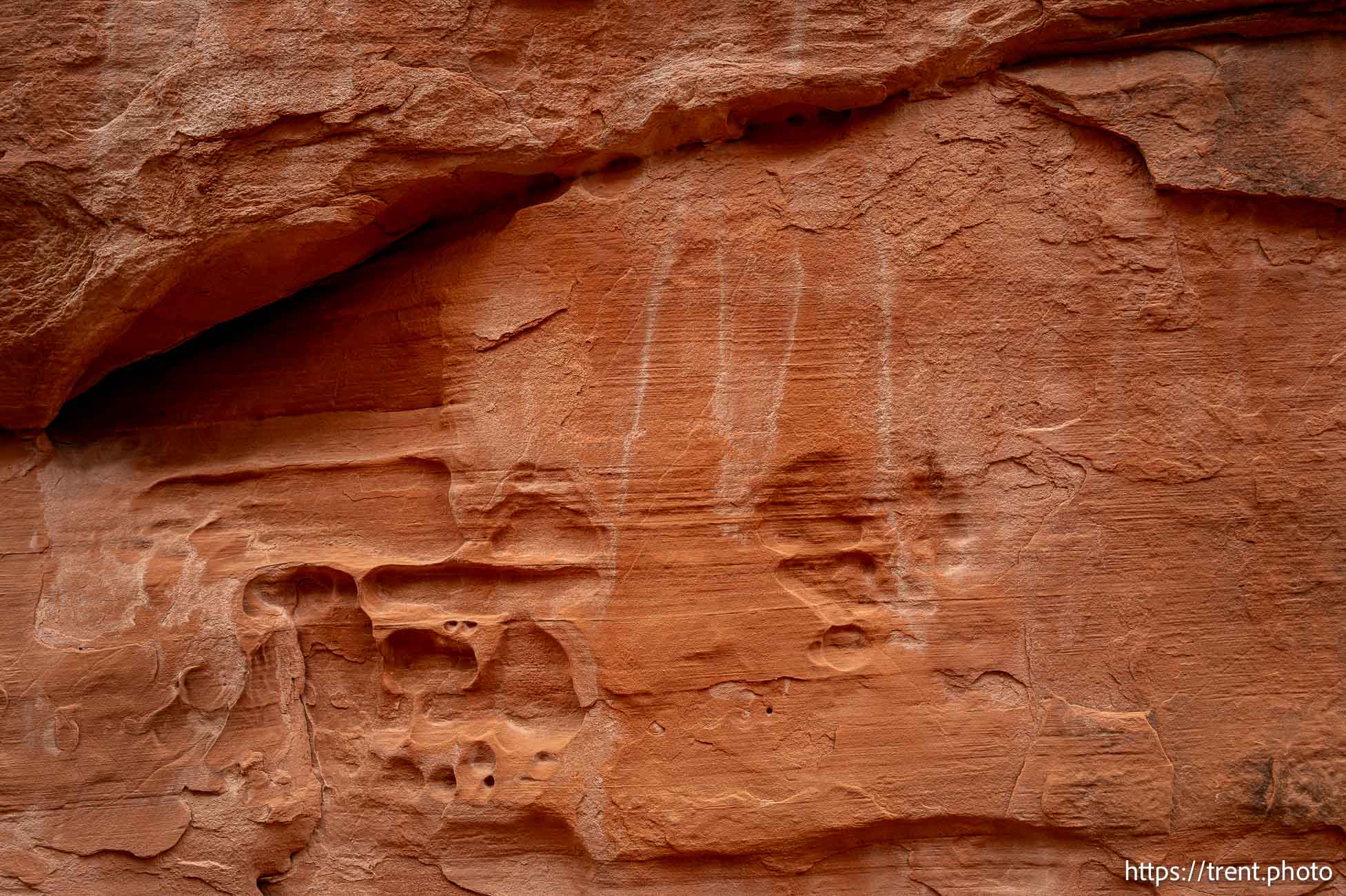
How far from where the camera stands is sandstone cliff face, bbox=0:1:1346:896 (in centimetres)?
247

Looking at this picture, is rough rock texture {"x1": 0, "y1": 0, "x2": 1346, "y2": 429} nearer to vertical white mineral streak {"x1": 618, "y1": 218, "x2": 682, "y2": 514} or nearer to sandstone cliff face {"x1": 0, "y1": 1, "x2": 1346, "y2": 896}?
sandstone cliff face {"x1": 0, "y1": 1, "x2": 1346, "y2": 896}

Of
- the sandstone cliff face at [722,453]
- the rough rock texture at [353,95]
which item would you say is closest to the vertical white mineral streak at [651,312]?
the sandstone cliff face at [722,453]

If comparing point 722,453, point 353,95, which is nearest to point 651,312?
point 722,453

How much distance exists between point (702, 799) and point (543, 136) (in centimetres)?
182

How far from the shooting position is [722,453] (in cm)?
256

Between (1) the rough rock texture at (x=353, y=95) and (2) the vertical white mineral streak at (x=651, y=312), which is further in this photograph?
(2) the vertical white mineral streak at (x=651, y=312)

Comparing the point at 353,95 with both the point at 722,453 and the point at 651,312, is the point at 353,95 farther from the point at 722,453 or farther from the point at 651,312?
the point at 722,453

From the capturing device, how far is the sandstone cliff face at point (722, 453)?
8.11 feet

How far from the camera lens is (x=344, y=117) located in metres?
2.44

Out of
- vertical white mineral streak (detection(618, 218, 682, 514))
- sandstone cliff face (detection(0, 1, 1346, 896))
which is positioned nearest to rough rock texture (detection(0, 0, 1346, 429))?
sandstone cliff face (detection(0, 1, 1346, 896))

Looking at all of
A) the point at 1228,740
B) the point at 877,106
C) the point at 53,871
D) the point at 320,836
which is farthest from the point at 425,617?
the point at 1228,740

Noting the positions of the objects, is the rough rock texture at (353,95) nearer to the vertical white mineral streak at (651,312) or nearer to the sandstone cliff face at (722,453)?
the sandstone cliff face at (722,453)

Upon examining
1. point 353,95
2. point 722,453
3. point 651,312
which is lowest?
point 722,453

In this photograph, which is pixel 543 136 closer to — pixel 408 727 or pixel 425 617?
pixel 425 617
